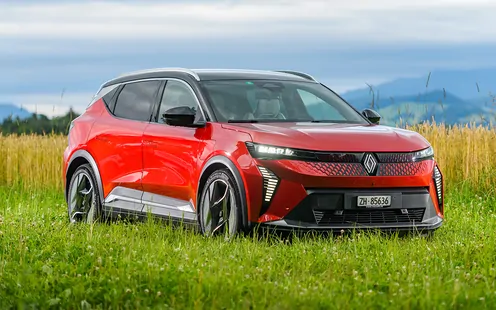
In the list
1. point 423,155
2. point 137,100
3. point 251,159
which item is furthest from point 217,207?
point 137,100

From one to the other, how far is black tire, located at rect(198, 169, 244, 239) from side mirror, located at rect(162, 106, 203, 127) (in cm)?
66

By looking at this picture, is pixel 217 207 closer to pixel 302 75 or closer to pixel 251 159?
pixel 251 159

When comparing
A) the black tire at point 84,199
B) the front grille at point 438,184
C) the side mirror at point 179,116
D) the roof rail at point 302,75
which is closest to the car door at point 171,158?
the side mirror at point 179,116

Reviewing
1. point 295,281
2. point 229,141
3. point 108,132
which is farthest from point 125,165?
point 295,281

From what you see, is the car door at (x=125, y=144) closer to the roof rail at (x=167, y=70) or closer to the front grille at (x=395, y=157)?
the roof rail at (x=167, y=70)

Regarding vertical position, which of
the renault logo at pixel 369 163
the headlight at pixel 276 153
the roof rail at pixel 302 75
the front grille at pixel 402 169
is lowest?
the front grille at pixel 402 169

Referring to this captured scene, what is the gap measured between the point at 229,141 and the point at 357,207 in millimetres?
1384

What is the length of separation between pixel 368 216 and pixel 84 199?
13.8 feet

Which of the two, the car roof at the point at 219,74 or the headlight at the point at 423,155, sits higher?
the car roof at the point at 219,74

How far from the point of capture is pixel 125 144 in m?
11.1

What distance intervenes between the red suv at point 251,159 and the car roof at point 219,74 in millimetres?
20

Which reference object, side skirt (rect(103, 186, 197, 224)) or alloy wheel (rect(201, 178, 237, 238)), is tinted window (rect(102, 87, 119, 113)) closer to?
side skirt (rect(103, 186, 197, 224))

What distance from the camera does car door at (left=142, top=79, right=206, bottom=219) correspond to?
9.88 metres

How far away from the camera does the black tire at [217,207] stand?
9.15 meters
